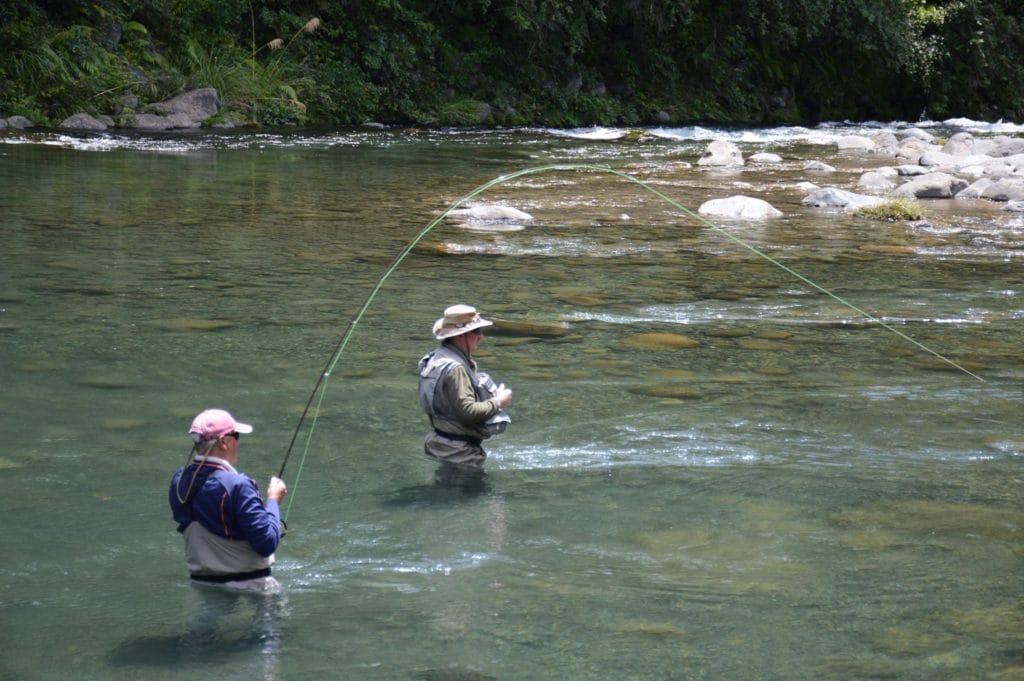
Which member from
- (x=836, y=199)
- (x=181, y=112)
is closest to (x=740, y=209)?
(x=836, y=199)

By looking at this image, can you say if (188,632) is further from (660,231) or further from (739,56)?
(739,56)

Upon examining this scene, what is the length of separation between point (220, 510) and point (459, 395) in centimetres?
175

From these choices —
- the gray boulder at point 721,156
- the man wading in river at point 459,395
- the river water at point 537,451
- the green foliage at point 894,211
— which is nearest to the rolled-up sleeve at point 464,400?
the man wading in river at point 459,395

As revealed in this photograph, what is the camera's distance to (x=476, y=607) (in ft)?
15.7

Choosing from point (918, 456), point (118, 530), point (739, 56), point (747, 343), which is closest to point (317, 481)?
point (118, 530)

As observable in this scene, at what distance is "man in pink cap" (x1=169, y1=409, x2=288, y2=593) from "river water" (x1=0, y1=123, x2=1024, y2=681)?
0.61ft

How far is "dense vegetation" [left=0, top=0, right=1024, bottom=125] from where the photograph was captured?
81.6ft

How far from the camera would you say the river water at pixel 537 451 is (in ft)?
14.8

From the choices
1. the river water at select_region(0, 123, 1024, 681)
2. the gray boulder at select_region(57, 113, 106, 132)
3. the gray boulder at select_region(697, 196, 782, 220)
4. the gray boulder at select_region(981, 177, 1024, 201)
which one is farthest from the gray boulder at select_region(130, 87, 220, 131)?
the gray boulder at select_region(981, 177, 1024, 201)

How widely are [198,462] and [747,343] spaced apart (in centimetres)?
545

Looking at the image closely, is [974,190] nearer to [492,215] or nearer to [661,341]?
[492,215]

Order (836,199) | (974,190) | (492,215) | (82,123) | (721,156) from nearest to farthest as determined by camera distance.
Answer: (492,215)
(836,199)
(974,190)
(721,156)
(82,123)

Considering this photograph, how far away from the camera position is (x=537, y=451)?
6.69 metres

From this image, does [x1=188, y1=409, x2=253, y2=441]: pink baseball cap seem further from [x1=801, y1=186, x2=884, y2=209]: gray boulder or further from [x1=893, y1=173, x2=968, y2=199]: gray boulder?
[x1=893, y1=173, x2=968, y2=199]: gray boulder
